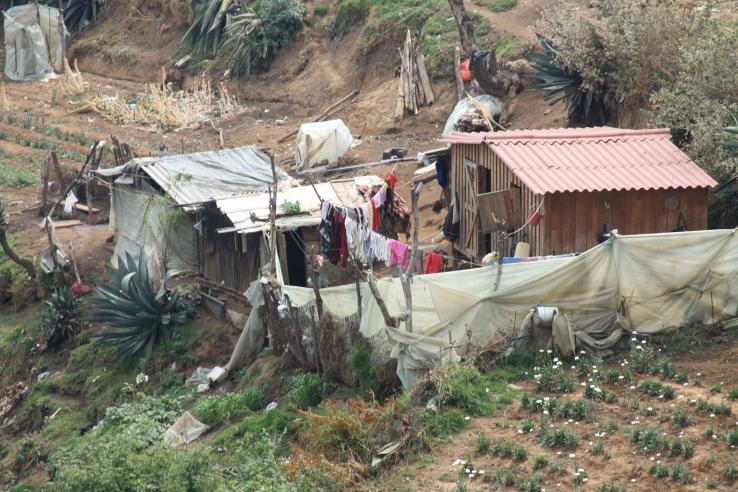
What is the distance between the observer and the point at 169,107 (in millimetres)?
29062

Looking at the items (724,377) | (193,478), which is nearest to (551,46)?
(724,377)

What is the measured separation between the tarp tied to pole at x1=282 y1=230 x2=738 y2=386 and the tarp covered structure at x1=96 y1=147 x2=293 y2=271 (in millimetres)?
6596

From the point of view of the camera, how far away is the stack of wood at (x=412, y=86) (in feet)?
80.9

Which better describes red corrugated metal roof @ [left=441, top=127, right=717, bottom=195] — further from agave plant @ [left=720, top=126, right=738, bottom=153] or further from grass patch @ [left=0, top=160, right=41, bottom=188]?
grass patch @ [left=0, top=160, right=41, bottom=188]

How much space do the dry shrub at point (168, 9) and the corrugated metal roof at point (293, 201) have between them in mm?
19035

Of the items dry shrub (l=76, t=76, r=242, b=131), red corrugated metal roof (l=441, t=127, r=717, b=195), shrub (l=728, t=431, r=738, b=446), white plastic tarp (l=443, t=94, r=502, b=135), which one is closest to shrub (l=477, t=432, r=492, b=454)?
shrub (l=728, t=431, r=738, b=446)

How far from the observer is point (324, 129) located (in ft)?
74.3

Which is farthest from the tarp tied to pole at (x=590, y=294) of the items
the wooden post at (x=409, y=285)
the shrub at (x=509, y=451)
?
the shrub at (x=509, y=451)

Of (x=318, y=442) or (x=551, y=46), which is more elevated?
(x=551, y=46)

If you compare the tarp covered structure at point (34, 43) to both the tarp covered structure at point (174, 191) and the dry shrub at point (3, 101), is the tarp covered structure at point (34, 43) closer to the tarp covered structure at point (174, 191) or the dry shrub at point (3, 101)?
the dry shrub at point (3, 101)

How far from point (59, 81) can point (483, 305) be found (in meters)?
25.5

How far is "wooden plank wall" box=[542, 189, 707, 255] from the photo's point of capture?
A: 1351 cm

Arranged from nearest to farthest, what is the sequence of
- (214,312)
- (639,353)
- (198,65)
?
(639,353) → (214,312) → (198,65)

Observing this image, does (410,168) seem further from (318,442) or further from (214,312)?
(318,442)
